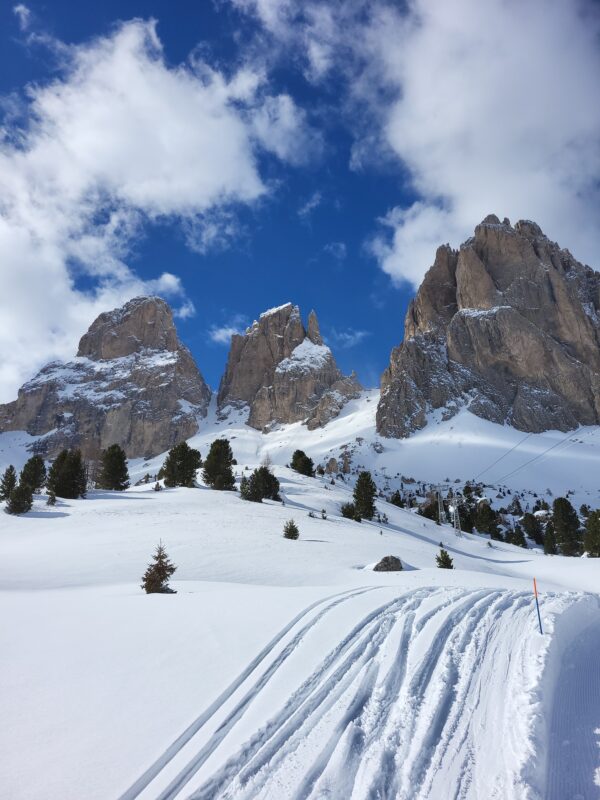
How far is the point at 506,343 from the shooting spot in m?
154

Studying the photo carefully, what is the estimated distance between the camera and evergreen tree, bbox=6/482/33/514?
25.6 meters

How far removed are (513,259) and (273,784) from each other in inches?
7409

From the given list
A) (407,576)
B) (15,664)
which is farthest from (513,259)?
(15,664)

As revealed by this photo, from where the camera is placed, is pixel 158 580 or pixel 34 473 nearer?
pixel 158 580

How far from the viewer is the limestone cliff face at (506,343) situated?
A: 145 meters

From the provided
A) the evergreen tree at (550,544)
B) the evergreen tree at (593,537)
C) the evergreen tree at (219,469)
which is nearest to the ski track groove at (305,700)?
the evergreen tree at (219,469)

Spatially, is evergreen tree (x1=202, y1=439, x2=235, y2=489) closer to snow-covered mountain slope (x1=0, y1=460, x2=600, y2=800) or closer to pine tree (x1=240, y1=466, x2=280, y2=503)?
pine tree (x1=240, y1=466, x2=280, y2=503)

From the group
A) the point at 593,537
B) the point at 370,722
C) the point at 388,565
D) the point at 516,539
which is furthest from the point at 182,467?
the point at 370,722

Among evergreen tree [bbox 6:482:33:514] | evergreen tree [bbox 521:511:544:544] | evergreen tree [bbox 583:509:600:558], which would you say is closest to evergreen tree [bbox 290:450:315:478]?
evergreen tree [bbox 521:511:544:544]

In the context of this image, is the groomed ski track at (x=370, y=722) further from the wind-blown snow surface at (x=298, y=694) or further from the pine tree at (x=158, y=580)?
the pine tree at (x=158, y=580)

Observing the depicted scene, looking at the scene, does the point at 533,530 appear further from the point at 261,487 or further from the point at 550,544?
the point at 261,487

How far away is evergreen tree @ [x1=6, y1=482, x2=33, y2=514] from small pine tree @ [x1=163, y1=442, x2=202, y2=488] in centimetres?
1897

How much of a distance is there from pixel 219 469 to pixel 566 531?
127 feet

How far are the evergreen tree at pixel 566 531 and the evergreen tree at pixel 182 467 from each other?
133ft
